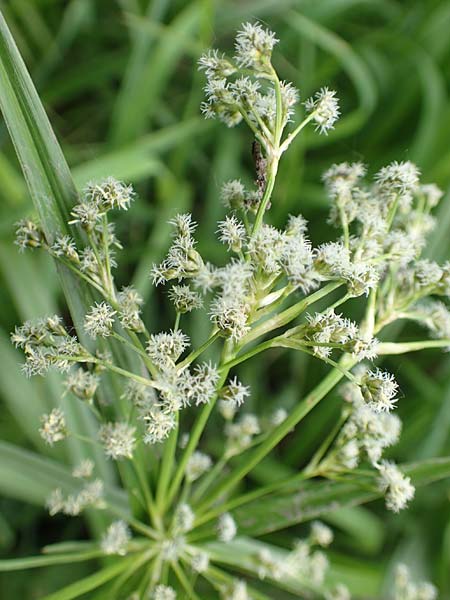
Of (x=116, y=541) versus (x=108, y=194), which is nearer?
(x=108, y=194)

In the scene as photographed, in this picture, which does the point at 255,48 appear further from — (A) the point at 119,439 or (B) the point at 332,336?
(A) the point at 119,439

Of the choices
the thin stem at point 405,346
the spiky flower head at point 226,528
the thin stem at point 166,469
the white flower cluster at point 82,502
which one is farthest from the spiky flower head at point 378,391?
the white flower cluster at point 82,502

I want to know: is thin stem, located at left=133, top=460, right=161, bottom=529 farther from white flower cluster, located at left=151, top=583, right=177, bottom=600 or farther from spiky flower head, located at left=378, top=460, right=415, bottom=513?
spiky flower head, located at left=378, top=460, right=415, bottom=513

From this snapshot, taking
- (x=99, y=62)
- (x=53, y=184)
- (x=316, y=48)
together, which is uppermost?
(x=99, y=62)

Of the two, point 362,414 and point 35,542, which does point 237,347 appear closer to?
point 362,414

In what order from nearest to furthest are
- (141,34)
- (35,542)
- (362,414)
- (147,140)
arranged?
(362,414) → (35,542) → (147,140) → (141,34)

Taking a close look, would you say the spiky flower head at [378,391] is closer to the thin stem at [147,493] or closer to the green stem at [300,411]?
the green stem at [300,411]

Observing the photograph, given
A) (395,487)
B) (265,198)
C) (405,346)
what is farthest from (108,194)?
(395,487)

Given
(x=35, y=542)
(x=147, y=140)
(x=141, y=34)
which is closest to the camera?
(x=35, y=542)

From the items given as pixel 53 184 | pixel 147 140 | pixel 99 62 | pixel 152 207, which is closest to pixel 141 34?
pixel 99 62
